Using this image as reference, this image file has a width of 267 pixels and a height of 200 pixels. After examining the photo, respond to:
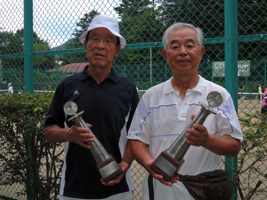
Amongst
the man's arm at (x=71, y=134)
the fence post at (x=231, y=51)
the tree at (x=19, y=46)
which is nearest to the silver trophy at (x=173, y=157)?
the man's arm at (x=71, y=134)

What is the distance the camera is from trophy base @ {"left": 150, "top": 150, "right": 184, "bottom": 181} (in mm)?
1404

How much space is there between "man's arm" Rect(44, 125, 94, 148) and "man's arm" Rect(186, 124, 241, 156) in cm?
57

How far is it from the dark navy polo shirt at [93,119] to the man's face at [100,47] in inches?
5.5

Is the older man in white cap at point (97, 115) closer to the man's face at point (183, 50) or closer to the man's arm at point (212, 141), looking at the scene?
the man's face at point (183, 50)

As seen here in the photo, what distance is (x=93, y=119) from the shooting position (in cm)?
194

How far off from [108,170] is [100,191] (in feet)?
1.45

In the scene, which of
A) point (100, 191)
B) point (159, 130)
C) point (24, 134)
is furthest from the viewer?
point (24, 134)

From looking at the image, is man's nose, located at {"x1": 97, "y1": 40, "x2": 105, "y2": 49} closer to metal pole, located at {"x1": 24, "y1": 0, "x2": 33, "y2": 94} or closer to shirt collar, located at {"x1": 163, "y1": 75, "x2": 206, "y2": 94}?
shirt collar, located at {"x1": 163, "y1": 75, "x2": 206, "y2": 94}

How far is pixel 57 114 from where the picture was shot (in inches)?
81.1

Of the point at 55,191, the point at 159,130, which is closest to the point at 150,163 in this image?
the point at 159,130

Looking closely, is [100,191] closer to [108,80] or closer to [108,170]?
[108,170]

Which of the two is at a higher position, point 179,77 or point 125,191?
point 179,77

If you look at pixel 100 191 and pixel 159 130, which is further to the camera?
pixel 100 191

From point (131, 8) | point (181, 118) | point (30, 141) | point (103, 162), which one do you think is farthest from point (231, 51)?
point (30, 141)
